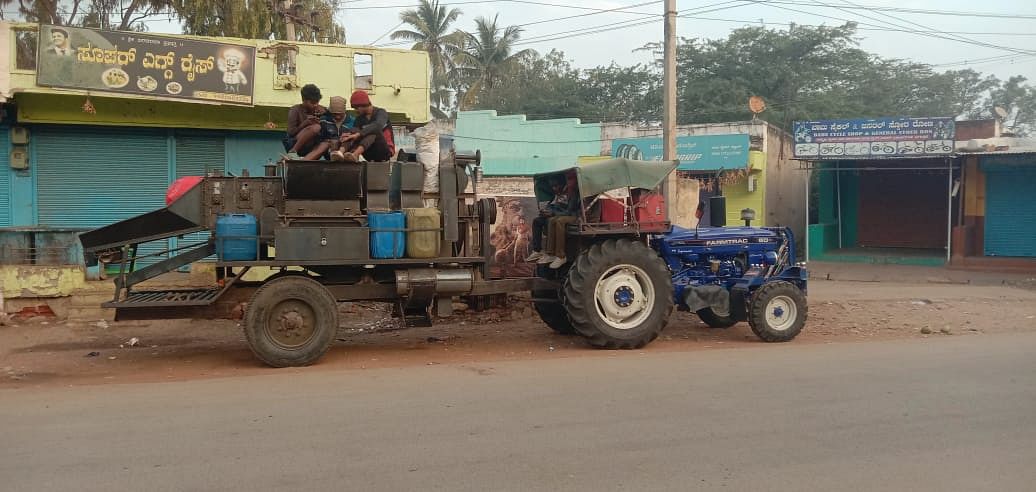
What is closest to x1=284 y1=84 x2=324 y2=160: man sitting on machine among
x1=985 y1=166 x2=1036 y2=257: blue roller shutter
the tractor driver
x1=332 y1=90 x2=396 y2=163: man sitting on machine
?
x1=332 y1=90 x2=396 y2=163: man sitting on machine

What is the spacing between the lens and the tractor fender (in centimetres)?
1035

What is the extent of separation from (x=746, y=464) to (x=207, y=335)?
820 centimetres

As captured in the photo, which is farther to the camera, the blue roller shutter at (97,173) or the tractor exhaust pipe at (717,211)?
the blue roller shutter at (97,173)

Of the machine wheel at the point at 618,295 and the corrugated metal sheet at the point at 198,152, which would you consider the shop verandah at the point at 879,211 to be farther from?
the corrugated metal sheet at the point at 198,152

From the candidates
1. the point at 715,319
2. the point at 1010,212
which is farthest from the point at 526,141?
the point at 715,319

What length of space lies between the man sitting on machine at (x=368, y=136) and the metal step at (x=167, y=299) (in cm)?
211

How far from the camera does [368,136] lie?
353 inches

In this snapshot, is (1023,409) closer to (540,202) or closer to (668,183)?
(540,202)

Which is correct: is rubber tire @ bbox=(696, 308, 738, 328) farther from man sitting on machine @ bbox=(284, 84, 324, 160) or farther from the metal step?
the metal step

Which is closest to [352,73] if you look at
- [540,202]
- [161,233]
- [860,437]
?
[540,202]

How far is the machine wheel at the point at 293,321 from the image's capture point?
8359 millimetres

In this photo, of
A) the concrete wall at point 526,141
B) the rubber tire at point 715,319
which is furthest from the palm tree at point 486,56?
the rubber tire at point 715,319

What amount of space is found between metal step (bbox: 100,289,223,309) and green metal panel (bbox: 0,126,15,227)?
619cm

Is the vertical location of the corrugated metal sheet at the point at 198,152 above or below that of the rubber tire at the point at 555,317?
above
